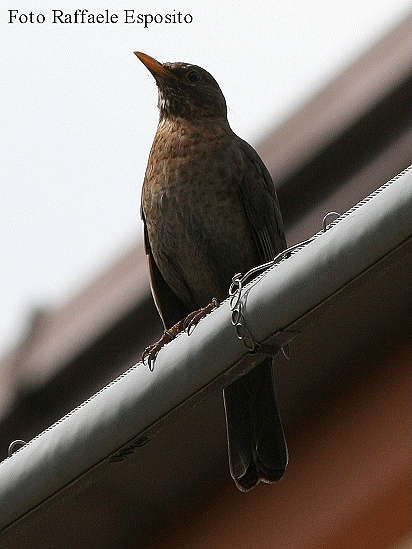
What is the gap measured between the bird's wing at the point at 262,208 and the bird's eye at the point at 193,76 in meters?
0.89

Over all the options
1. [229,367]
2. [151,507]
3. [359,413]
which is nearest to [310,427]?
[359,413]

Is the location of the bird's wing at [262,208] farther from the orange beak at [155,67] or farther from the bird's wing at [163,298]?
the orange beak at [155,67]

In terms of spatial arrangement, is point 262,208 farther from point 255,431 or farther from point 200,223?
point 255,431

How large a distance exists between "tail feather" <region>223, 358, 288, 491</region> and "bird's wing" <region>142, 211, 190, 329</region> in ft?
1.61

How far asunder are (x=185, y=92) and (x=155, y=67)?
0.17m

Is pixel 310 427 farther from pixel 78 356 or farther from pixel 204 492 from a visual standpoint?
pixel 78 356

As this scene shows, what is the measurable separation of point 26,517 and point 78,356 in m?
1.43

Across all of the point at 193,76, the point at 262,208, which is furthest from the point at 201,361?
the point at 193,76

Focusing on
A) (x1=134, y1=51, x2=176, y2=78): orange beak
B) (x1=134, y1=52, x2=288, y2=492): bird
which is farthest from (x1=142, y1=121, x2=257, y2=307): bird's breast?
(x1=134, y1=51, x2=176, y2=78): orange beak

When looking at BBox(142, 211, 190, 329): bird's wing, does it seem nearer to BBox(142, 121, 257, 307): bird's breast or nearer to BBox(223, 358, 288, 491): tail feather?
BBox(142, 121, 257, 307): bird's breast

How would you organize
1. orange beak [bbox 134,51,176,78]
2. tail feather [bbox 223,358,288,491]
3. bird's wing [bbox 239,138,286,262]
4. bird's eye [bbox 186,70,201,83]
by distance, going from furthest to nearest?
bird's eye [bbox 186,70,201,83] → orange beak [bbox 134,51,176,78] → bird's wing [bbox 239,138,286,262] → tail feather [bbox 223,358,288,491]

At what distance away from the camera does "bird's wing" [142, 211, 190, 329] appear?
14.4ft

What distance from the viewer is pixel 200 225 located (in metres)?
4.41

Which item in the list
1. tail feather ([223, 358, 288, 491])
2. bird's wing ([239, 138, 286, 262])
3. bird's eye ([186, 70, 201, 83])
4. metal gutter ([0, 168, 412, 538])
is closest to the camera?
metal gutter ([0, 168, 412, 538])
